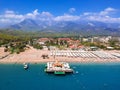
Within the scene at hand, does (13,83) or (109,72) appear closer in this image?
(13,83)

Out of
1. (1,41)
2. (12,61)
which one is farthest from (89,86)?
(1,41)

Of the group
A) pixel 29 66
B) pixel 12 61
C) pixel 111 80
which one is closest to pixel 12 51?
pixel 12 61

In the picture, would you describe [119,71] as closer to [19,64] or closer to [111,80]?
[111,80]

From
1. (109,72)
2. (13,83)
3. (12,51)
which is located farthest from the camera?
(12,51)

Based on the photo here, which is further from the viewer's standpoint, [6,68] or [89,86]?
[6,68]

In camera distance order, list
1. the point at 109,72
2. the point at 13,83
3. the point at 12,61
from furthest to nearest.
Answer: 1. the point at 12,61
2. the point at 109,72
3. the point at 13,83

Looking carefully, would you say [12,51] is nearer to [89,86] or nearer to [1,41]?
[1,41]
